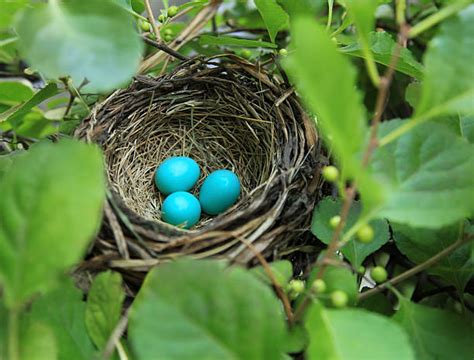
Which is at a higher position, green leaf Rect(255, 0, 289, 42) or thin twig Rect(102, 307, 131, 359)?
green leaf Rect(255, 0, 289, 42)

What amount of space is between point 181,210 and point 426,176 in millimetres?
498

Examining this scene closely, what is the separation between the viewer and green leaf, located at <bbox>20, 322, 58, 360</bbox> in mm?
342

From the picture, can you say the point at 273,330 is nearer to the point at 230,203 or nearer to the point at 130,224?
the point at 130,224

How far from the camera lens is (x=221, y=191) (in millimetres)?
819

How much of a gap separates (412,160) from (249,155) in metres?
0.47

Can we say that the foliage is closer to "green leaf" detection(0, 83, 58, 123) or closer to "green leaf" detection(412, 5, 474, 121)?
"green leaf" detection(412, 5, 474, 121)

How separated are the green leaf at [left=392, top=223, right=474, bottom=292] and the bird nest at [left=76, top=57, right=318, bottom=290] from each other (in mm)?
97

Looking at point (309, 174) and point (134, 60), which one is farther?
point (309, 174)

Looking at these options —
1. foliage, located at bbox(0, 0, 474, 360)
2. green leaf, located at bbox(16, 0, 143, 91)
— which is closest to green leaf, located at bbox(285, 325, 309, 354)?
foliage, located at bbox(0, 0, 474, 360)

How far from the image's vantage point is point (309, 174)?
1.91 feet

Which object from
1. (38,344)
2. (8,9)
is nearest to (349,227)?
(38,344)

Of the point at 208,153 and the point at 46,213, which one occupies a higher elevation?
the point at 46,213

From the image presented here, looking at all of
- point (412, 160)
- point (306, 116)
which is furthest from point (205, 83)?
point (412, 160)

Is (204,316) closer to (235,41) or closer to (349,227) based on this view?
(349,227)
